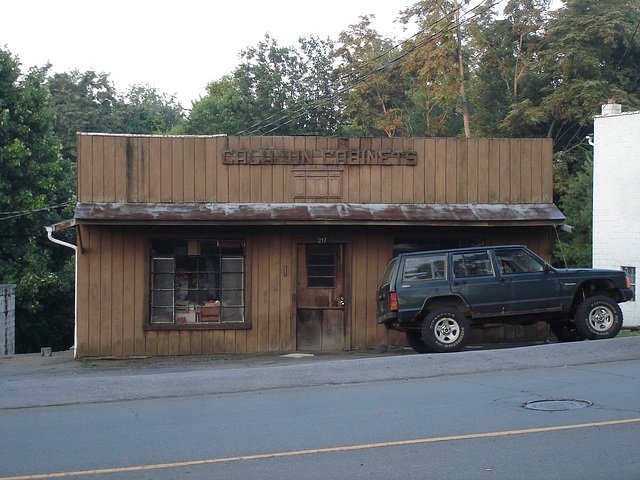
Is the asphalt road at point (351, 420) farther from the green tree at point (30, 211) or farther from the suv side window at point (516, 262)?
the green tree at point (30, 211)

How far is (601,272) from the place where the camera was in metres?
13.5

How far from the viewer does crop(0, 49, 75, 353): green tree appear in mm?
27391

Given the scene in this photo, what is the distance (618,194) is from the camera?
83.7 feet

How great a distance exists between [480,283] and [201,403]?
6.17 m

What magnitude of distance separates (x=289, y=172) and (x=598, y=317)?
6.71 metres

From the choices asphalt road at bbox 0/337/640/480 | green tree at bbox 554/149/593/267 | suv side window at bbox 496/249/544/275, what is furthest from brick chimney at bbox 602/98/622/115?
asphalt road at bbox 0/337/640/480

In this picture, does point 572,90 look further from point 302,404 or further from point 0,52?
point 302,404

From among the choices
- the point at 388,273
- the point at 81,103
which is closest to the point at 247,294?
the point at 388,273

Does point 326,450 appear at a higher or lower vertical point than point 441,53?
lower

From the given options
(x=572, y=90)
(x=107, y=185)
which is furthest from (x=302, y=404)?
(x=572, y=90)

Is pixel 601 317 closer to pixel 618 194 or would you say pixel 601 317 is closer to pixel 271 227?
pixel 271 227

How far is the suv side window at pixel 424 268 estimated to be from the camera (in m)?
13.2

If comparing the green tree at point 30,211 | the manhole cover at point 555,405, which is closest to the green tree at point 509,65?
the green tree at point 30,211

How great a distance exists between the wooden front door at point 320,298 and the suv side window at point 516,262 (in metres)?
3.46
